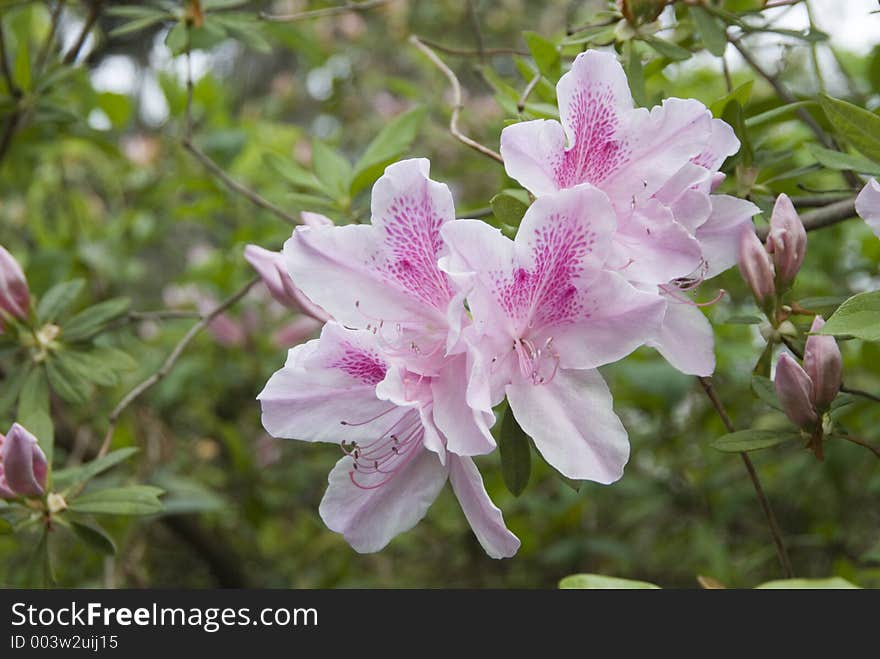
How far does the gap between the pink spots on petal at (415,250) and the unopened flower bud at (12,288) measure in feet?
2.00

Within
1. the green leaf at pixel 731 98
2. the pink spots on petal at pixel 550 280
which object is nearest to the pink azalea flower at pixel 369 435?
the pink spots on petal at pixel 550 280

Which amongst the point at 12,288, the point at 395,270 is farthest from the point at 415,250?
the point at 12,288

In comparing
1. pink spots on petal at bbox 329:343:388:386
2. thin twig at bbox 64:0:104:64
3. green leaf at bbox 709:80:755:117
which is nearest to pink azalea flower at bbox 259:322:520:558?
pink spots on petal at bbox 329:343:388:386

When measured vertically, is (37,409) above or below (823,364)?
below

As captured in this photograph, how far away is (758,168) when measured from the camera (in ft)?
3.53

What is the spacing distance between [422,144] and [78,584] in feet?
5.70

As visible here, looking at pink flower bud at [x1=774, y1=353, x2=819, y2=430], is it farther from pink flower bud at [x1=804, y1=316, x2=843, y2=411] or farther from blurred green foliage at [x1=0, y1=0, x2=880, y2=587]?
blurred green foliage at [x1=0, y1=0, x2=880, y2=587]

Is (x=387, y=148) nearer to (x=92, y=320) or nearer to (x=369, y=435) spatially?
(x=92, y=320)

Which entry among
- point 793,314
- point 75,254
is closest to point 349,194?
point 793,314

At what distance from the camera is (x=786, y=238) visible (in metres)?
0.90

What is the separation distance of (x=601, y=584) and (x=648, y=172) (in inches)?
16.5

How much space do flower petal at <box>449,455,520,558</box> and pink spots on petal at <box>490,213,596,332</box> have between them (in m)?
0.14

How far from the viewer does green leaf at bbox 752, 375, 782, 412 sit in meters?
0.95

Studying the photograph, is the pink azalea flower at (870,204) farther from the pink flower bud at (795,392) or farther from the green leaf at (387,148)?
the green leaf at (387,148)
